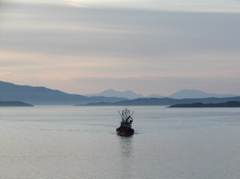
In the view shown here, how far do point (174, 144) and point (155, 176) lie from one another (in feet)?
116

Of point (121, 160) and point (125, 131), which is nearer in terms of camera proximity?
point (121, 160)

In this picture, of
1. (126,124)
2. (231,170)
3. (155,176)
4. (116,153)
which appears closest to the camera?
(155,176)

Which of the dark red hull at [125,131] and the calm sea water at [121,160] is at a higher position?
the dark red hull at [125,131]

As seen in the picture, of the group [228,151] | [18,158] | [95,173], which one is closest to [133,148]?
[228,151]

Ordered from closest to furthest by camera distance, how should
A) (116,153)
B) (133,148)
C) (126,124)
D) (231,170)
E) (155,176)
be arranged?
(155,176) → (231,170) → (116,153) → (133,148) → (126,124)

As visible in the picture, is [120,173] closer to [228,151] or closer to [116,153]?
[116,153]

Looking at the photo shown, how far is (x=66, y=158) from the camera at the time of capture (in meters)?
68.7

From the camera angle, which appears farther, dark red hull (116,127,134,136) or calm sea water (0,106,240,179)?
dark red hull (116,127,134,136)

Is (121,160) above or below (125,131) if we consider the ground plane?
below

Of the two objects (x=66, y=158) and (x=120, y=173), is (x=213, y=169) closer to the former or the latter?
(x=120, y=173)

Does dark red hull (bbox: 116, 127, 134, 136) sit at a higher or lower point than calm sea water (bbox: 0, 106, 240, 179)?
higher

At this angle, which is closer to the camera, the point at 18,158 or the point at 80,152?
the point at 18,158

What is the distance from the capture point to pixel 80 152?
3002 inches

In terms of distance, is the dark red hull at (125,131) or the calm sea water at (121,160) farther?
the dark red hull at (125,131)
